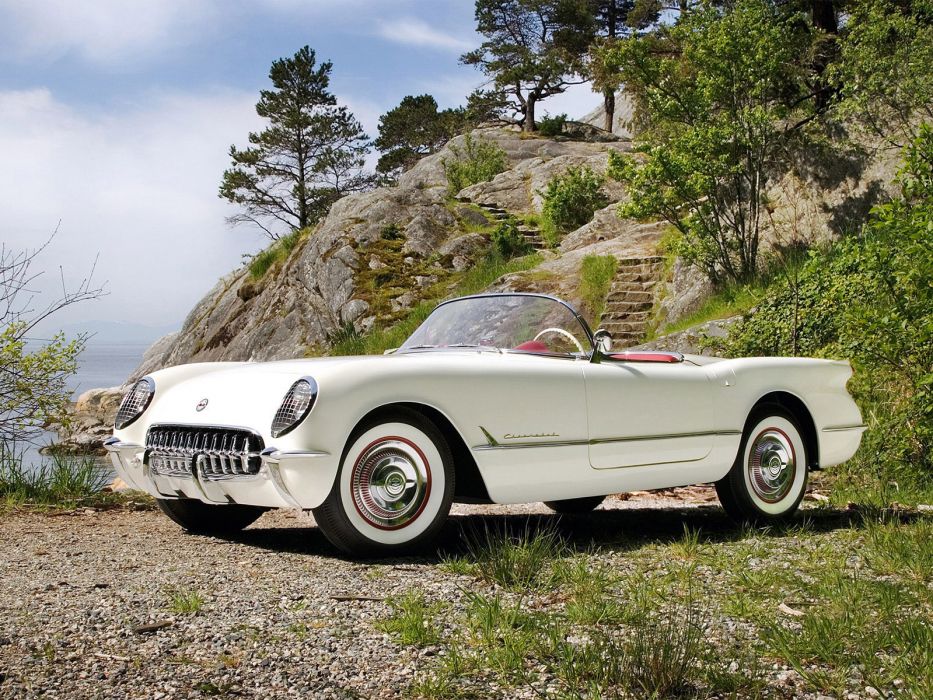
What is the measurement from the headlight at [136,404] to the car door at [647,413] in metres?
2.52

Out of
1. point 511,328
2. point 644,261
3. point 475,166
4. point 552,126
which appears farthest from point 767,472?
point 552,126

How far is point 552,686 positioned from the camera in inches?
114

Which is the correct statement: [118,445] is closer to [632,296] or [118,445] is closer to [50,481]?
[50,481]

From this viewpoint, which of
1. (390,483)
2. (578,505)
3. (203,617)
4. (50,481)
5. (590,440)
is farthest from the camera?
(50,481)

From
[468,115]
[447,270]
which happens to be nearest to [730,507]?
[447,270]

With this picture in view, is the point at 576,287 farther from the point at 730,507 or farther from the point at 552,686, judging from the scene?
the point at 552,686

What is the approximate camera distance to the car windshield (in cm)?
557

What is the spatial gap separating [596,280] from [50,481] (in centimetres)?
1267

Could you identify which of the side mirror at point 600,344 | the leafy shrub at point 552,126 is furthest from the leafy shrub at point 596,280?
the leafy shrub at point 552,126

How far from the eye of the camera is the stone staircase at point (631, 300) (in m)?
16.7

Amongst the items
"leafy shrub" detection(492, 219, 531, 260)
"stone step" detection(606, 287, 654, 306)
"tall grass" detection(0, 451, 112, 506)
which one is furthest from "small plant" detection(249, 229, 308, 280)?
"tall grass" detection(0, 451, 112, 506)

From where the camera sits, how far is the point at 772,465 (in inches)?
245

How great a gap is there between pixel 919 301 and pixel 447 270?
1717cm

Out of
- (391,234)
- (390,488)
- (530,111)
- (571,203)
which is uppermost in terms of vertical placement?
(530,111)
